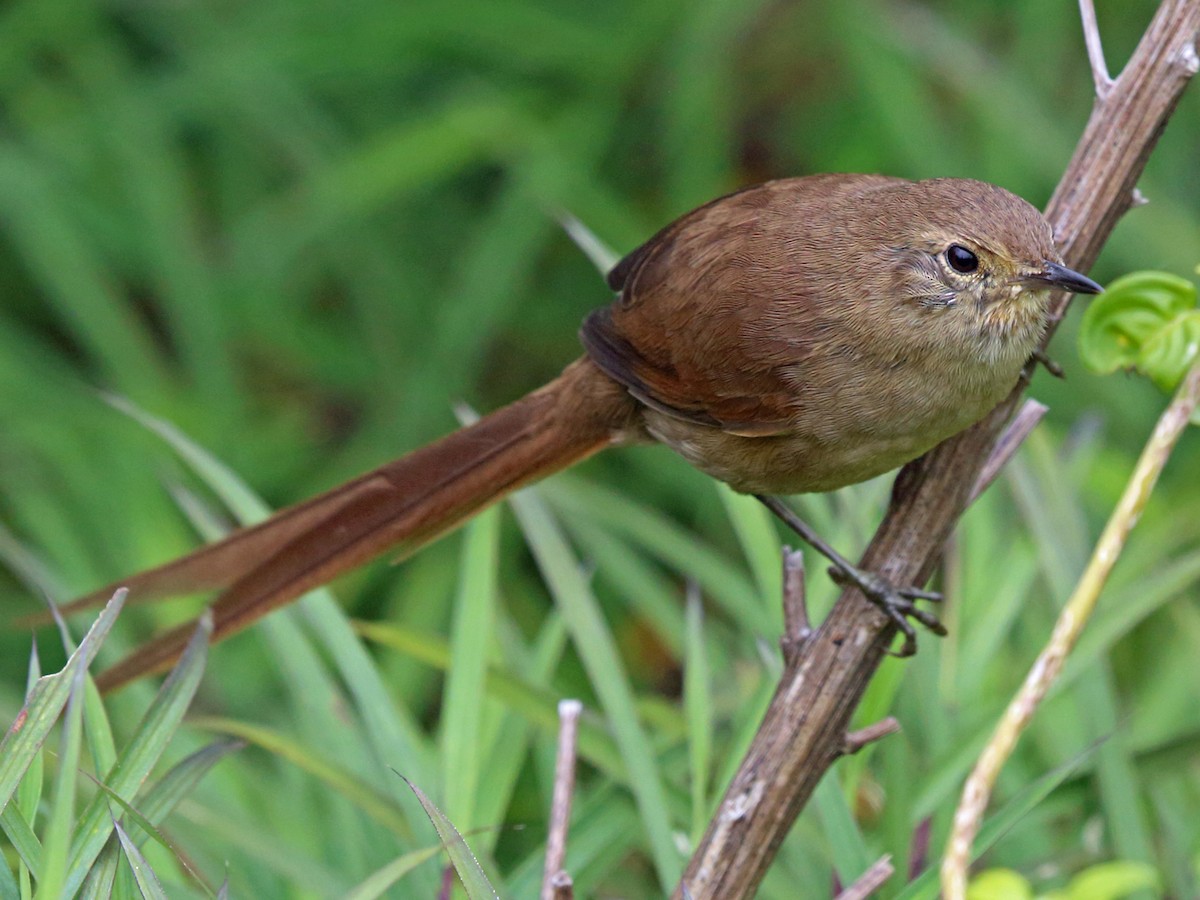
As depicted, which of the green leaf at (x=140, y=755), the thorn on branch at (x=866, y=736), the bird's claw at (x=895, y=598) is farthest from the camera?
the bird's claw at (x=895, y=598)

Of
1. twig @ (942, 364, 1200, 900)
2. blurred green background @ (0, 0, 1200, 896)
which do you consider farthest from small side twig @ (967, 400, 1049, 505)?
blurred green background @ (0, 0, 1200, 896)

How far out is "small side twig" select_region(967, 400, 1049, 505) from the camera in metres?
1.98

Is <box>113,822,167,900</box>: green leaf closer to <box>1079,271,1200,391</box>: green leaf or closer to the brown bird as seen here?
the brown bird

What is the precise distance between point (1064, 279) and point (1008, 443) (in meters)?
0.24

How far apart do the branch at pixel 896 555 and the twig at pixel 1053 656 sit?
8.3 inches

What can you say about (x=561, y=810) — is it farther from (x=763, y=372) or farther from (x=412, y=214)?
(x=412, y=214)

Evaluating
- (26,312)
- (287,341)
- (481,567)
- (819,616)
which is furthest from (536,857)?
(26,312)

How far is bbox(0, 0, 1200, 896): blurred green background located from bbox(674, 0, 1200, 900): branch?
1283 millimetres

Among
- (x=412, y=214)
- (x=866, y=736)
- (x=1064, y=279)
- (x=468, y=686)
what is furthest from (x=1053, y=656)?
(x=412, y=214)

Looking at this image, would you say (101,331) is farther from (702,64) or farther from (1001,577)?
(1001,577)

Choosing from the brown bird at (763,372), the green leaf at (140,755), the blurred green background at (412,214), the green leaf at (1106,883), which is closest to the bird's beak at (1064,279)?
the brown bird at (763,372)

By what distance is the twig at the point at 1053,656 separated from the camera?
1.50m

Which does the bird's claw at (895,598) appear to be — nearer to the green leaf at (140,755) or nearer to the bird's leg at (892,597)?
the bird's leg at (892,597)

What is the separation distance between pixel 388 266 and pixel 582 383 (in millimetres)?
1774
